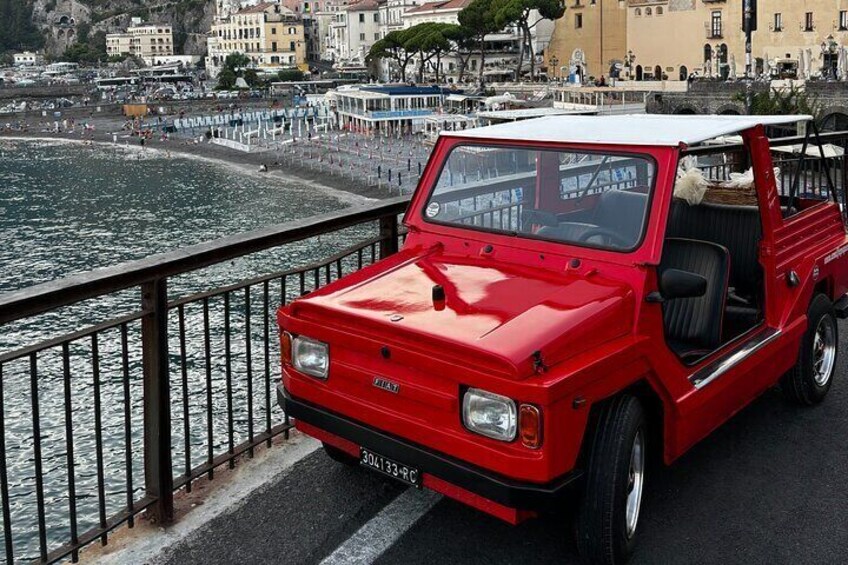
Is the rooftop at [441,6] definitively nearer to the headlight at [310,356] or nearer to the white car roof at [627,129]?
the white car roof at [627,129]

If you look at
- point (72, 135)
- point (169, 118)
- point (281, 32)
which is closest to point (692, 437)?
point (72, 135)

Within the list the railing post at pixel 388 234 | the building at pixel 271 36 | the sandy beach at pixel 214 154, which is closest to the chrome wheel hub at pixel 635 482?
the railing post at pixel 388 234

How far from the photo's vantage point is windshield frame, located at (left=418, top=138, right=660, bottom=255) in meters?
4.46

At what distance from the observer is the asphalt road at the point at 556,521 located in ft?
13.6

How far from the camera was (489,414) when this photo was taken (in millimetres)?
3752

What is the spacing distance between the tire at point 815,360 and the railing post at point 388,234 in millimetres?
2466

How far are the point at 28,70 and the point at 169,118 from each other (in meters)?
86.9


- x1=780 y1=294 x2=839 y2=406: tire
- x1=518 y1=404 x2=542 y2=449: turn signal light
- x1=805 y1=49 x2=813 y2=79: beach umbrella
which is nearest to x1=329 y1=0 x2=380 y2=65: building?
x1=805 y1=49 x2=813 y2=79: beach umbrella

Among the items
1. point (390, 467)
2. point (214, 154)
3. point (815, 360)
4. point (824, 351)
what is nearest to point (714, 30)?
point (214, 154)

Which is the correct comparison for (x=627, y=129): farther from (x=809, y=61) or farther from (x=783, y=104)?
(x=809, y=61)

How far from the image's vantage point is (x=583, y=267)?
4484mm

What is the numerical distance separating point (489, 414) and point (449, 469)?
28 cm

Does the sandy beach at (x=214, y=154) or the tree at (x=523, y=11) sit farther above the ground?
the tree at (x=523, y=11)

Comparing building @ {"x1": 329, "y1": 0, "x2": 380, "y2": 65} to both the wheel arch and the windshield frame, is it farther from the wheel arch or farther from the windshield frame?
the wheel arch
